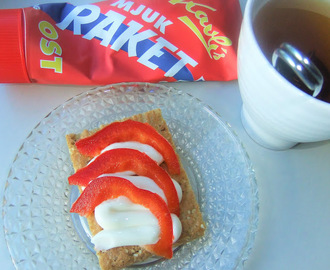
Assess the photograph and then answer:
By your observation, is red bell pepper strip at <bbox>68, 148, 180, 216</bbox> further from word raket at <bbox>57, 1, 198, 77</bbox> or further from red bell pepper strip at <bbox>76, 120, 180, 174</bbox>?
word raket at <bbox>57, 1, 198, 77</bbox>

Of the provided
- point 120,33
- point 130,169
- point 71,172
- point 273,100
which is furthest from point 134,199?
point 120,33

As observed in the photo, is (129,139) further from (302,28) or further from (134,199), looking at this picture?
(302,28)

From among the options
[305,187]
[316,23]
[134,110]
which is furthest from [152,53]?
[305,187]

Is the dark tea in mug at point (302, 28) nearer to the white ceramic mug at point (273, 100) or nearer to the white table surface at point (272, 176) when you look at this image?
the white ceramic mug at point (273, 100)

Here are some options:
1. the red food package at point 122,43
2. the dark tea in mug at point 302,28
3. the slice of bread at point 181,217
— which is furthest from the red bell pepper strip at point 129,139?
the dark tea in mug at point 302,28

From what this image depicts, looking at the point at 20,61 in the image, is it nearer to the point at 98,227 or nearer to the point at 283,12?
the point at 98,227

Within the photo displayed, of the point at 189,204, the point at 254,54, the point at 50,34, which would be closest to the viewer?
the point at 254,54
